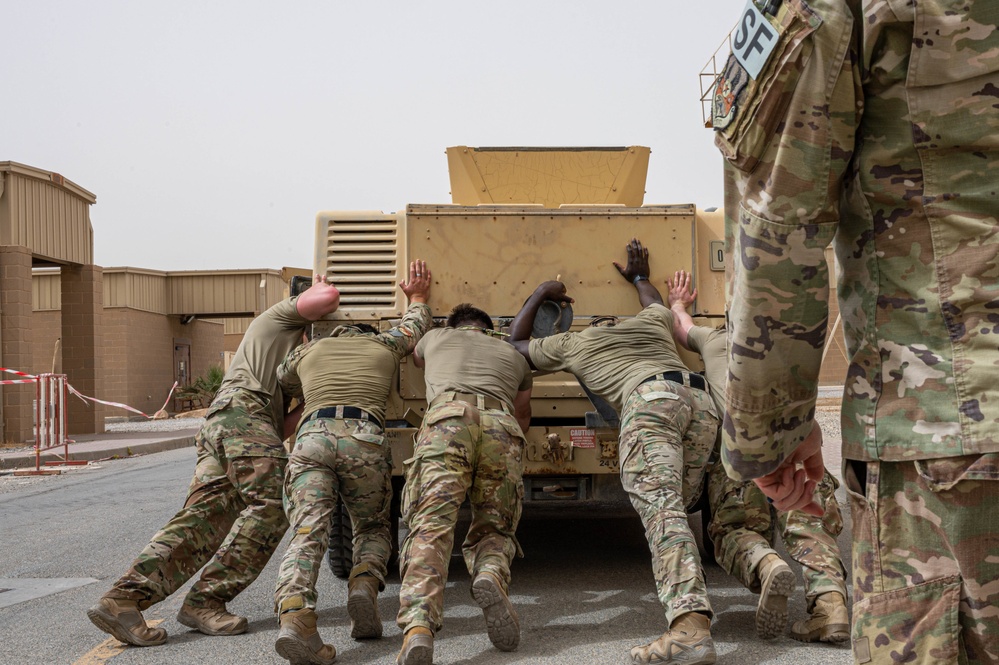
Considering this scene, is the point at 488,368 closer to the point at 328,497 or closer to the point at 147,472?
the point at 328,497

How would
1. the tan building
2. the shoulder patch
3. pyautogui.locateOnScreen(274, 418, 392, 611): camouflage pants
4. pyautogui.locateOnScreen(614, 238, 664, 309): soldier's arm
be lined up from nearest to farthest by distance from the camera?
the shoulder patch, pyautogui.locateOnScreen(274, 418, 392, 611): camouflage pants, pyautogui.locateOnScreen(614, 238, 664, 309): soldier's arm, the tan building

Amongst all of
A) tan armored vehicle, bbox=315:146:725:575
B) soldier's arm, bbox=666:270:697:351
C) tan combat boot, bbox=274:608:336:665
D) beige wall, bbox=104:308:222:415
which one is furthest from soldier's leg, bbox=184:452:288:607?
beige wall, bbox=104:308:222:415

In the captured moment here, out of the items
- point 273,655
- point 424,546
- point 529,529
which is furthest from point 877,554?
point 529,529

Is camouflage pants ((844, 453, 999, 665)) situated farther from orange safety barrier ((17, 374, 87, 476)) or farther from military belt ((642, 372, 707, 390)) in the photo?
orange safety barrier ((17, 374, 87, 476))

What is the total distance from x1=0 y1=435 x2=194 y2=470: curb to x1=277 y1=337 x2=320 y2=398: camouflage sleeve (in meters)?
10.6

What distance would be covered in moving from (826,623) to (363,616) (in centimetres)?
215

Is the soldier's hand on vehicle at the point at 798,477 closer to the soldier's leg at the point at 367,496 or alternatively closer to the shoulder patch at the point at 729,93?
the shoulder patch at the point at 729,93

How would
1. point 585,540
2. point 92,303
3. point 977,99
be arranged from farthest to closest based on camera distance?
point 92,303
point 585,540
point 977,99

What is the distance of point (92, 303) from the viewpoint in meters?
20.5

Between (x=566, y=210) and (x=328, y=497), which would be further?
(x=566, y=210)

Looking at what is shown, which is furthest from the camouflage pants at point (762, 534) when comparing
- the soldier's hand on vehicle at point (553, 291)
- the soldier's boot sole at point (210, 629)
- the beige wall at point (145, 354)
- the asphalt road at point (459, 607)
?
the beige wall at point (145, 354)

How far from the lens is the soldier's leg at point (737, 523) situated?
5098mm

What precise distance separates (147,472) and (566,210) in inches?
347

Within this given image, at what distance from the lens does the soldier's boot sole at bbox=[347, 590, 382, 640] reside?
486 cm
